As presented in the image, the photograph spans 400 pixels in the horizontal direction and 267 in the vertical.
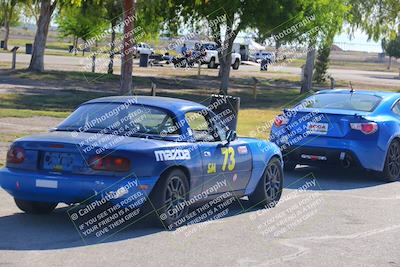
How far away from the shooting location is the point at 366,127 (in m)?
12.8

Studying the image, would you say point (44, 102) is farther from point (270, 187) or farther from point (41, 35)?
point (270, 187)

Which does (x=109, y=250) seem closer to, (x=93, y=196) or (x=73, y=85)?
(x=93, y=196)

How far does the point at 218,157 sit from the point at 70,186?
76.3 inches

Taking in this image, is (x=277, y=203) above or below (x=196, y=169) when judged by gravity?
below

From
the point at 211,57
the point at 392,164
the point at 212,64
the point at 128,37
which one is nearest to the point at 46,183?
the point at 392,164

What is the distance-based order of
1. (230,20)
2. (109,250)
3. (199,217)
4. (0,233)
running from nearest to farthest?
(109,250), (0,233), (199,217), (230,20)

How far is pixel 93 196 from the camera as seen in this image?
7.93 metres

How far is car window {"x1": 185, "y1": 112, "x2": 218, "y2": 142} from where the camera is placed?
29.9ft

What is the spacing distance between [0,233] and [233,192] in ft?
9.52

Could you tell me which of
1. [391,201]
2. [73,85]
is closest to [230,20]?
[73,85]

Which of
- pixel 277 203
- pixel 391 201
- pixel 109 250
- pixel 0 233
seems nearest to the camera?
pixel 109 250

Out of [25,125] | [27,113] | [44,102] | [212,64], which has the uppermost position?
[25,125]

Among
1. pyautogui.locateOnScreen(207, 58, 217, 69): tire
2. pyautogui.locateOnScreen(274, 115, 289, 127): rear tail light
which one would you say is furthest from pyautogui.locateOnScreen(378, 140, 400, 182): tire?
pyautogui.locateOnScreen(207, 58, 217, 69): tire

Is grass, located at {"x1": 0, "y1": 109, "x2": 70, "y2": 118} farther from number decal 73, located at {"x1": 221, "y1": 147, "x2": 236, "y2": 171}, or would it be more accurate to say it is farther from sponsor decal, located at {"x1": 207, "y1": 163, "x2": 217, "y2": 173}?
sponsor decal, located at {"x1": 207, "y1": 163, "x2": 217, "y2": 173}
